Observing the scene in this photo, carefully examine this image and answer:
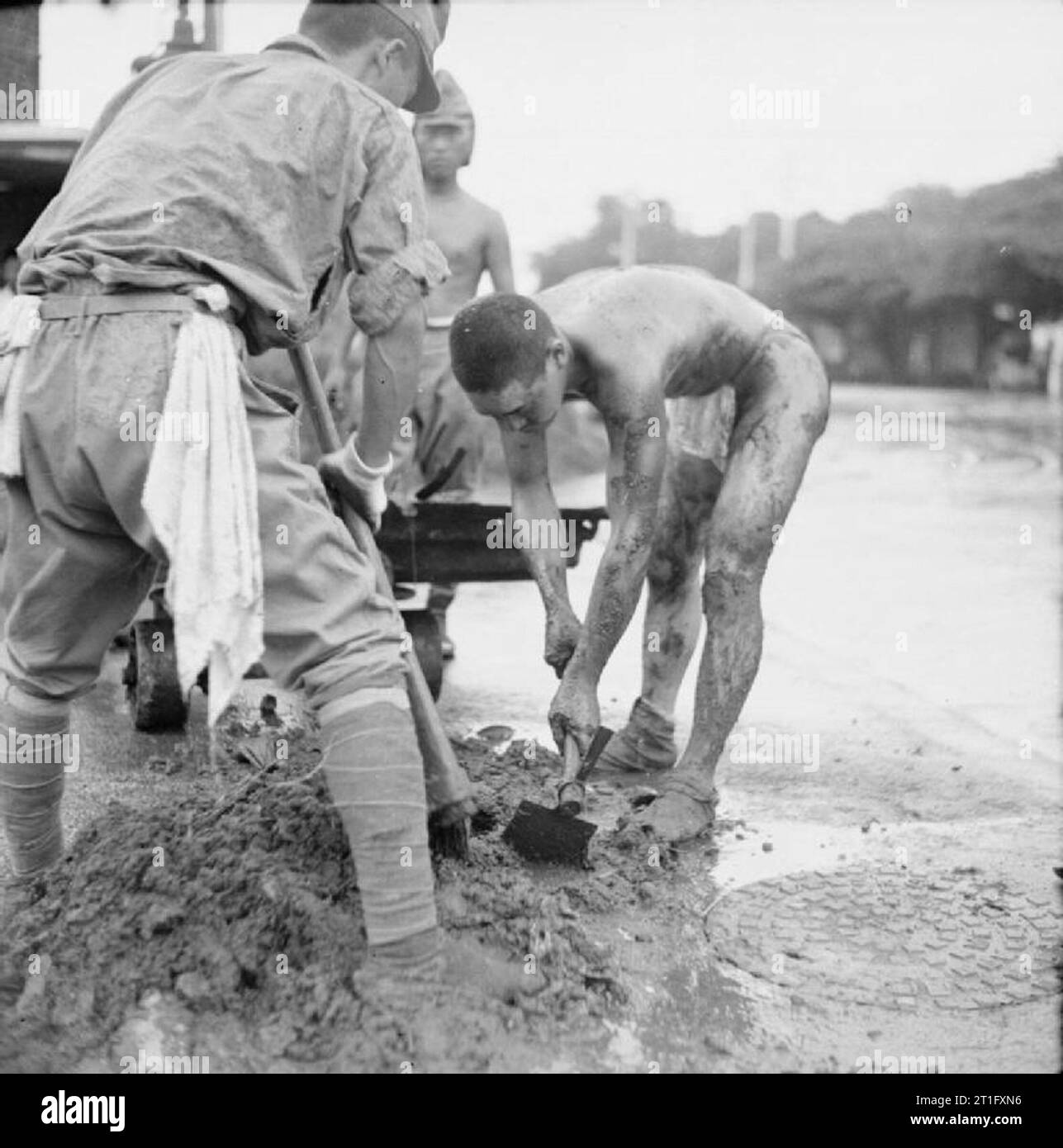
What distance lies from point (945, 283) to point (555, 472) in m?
32.5

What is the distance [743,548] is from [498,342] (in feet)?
3.50

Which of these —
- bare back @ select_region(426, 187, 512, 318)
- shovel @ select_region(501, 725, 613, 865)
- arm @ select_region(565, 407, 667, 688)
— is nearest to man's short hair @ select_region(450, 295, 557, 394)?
arm @ select_region(565, 407, 667, 688)

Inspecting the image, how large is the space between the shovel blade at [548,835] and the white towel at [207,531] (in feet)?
4.13

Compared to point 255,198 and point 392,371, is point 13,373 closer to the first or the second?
point 255,198

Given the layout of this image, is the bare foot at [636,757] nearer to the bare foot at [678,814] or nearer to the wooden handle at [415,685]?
the bare foot at [678,814]

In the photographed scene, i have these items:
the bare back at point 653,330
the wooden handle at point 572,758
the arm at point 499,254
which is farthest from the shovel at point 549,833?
the arm at point 499,254

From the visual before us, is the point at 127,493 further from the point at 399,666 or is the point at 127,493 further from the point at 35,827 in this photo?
the point at 35,827

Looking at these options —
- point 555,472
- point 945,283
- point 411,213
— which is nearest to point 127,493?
point 411,213

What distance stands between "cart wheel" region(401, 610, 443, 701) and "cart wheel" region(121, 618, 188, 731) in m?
0.88

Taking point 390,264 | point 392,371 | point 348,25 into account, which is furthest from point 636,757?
point 348,25

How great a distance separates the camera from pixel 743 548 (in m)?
4.16

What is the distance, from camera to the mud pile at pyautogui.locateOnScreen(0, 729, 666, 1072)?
8.37 ft

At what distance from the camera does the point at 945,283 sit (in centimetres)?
4384
